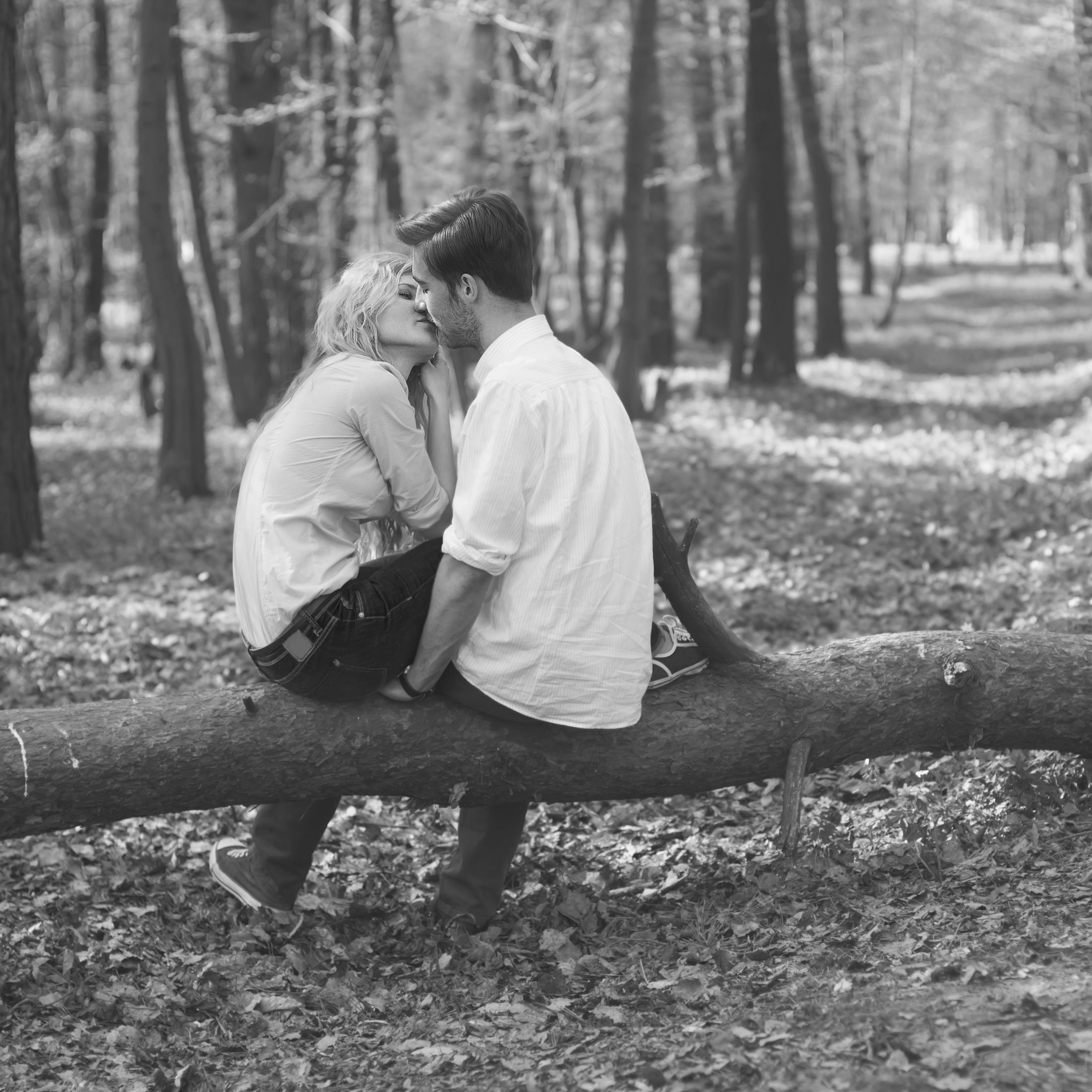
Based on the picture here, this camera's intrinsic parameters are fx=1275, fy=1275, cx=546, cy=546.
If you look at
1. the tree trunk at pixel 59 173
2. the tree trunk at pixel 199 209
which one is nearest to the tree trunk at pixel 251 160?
the tree trunk at pixel 199 209

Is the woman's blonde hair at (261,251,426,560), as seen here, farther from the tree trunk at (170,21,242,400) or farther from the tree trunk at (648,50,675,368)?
the tree trunk at (648,50,675,368)

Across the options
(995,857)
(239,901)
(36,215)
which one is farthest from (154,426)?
(995,857)

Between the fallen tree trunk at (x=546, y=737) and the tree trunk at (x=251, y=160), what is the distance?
14.3 metres

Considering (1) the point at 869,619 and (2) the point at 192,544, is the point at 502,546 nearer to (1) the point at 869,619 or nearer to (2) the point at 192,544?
(1) the point at 869,619

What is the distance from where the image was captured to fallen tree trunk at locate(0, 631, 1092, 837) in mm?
4098

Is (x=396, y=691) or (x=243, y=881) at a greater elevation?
(x=396, y=691)

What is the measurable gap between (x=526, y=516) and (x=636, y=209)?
38.8 feet

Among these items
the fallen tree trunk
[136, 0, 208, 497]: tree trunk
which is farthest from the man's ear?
[136, 0, 208, 497]: tree trunk

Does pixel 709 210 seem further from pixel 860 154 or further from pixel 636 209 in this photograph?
pixel 860 154

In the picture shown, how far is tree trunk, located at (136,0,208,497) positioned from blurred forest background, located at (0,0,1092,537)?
25 mm

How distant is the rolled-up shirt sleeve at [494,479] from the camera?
3.72m

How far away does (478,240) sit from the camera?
387 centimetres

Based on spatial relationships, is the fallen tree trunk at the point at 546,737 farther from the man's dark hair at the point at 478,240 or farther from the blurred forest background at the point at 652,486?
the man's dark hair at the point at 478,240

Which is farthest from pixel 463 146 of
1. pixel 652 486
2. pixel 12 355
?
pixel 12 355
